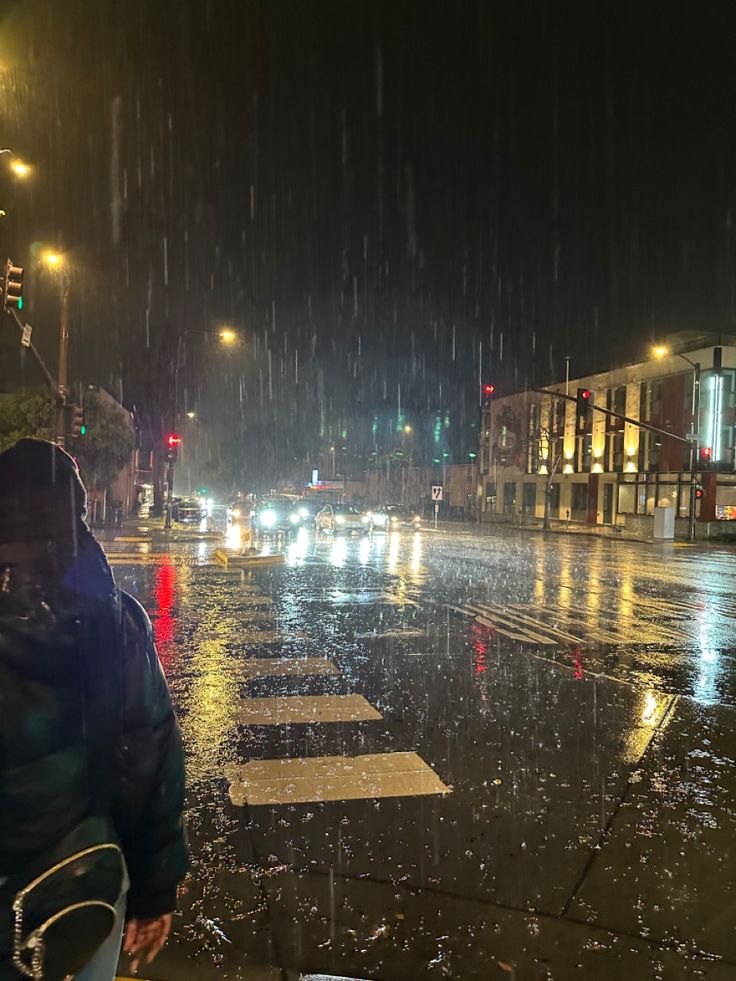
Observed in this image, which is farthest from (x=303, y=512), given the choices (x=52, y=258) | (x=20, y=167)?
(x=20, y=167)

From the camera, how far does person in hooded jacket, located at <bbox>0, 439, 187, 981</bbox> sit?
5.16 feet

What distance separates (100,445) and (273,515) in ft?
41.3

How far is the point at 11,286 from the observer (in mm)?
13117

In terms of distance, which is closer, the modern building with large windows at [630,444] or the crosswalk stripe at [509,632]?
the crosswalk stripe at [509,632]

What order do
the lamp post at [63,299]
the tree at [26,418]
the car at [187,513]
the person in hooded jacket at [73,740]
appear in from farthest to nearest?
the car at [187,513], the tree at [26,418], the lamp post at [63,299], the person in hooded jacket at [73,740]

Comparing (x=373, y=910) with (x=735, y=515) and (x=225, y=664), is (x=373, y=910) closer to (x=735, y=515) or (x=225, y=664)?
(x=225, y=664)

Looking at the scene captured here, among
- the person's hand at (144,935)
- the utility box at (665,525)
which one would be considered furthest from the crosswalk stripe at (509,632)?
the utility box at (665,525)

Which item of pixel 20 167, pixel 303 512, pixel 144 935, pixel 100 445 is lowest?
pixel 303 512

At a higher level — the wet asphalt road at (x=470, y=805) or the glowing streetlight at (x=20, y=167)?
the glowing streetlight at (x=20, y=167)

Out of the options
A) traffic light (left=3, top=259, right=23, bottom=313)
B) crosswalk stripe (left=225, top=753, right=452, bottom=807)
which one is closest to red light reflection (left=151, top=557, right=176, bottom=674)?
crosswalk stripe (left=225, top=753, right=452, bottom=807)

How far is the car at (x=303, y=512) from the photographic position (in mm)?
43053

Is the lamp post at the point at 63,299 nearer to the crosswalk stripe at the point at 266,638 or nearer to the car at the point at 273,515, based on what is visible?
the crosswalk stripe at the point at 266,638

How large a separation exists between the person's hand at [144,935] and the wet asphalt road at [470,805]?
1.28 m

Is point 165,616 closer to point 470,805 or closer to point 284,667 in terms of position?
point 284,667
